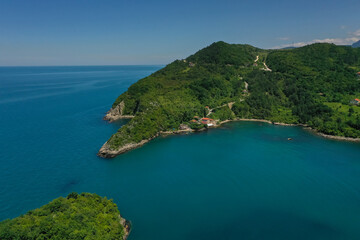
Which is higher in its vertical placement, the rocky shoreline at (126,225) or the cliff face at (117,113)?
the cliff face at (117,113)

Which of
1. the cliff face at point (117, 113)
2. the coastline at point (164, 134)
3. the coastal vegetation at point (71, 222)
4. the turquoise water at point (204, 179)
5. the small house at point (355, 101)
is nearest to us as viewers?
the coastal vegetation at point (71, 222)

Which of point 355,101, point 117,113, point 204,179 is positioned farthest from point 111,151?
point 355,101

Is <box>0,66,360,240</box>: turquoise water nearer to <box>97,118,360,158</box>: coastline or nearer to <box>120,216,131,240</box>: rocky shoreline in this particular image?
<box>120,216,131,240</box>: rocky shoreline

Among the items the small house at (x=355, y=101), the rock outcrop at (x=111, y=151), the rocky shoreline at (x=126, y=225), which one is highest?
the small house at (x=355, y=101)

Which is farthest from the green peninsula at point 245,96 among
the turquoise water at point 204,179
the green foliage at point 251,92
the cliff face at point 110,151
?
the turquoise water at point 204,179

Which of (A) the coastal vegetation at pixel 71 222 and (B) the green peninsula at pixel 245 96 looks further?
(B) the green peninsula at pixel 245 96

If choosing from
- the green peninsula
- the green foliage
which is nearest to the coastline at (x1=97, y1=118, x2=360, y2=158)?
the green peninsula

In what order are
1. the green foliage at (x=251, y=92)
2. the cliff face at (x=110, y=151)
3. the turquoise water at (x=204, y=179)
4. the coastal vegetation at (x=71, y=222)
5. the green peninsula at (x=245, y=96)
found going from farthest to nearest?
the green foliage at (x=251, y=92) → the green peninsula at (x=245, y=96) → the cliff face at (x=110, y=151) → the turquoise water at (x=204, y=179) → the coastal vegetation at (x=71, y=222)

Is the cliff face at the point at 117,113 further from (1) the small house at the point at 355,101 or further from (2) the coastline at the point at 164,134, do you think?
(1) the small house at the point at 355,101

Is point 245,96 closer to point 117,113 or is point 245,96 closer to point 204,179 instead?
point 117,113
